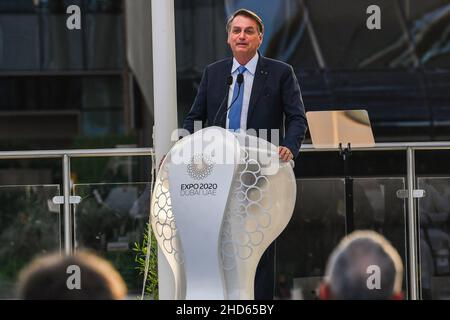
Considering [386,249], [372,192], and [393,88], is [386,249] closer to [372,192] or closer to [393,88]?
[372,192]

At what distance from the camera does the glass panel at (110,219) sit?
585 cm

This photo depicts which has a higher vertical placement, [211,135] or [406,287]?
[211,135]

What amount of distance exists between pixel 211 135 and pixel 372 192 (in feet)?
8.35

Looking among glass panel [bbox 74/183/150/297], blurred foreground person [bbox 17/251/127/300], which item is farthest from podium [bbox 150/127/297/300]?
glass panel [bbox 74/183/150/297]

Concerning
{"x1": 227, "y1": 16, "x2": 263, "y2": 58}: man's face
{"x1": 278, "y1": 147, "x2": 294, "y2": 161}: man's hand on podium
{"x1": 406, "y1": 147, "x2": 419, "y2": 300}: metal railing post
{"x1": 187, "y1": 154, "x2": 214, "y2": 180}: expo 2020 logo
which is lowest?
{"x1": 406, "y1": 147, "x2": 419, "y2": 300}: metal railing post

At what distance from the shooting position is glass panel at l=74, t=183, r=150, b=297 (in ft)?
19.2

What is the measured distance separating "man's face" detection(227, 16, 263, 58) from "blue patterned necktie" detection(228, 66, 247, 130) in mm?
121

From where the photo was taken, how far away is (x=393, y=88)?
9.64 m

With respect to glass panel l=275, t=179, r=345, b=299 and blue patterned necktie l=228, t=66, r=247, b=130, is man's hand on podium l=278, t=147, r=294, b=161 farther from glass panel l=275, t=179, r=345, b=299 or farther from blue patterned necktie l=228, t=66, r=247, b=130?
glass panel l=275, t=179, r=345, b=299

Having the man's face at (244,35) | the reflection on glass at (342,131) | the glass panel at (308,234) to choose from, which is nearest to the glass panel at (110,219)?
the glass panel at (308,234)

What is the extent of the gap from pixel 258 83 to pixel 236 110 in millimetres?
127
